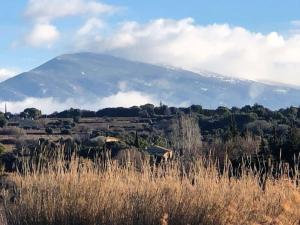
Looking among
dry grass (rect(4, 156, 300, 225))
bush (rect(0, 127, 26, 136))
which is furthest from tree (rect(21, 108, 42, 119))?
dry grass (rect(4, 156, 300, 225))

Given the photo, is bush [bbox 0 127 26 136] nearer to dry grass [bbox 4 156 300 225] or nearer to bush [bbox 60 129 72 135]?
bush [bbox 60 129 72 135]

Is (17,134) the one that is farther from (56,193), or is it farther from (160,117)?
(56,193)

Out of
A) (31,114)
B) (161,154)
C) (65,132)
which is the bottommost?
(161,154)

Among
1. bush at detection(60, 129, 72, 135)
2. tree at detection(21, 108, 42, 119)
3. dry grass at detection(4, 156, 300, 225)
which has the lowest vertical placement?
dry grass at detection(4, 156, 300, 225)

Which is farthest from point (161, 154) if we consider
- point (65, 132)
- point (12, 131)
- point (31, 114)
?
point (31, 114)

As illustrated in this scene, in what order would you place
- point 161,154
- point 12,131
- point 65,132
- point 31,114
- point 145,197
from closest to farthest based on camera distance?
point 145,197, point 161,154, point 65,132, point 12,131, point 31,114

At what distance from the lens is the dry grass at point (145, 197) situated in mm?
8930

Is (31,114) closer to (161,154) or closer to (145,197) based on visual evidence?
(161,154)

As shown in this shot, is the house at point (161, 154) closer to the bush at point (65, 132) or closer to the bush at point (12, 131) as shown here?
the bush at point (65, 132)

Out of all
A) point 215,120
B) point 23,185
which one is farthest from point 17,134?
point 23,185

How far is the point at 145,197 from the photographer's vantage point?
9.24 metres

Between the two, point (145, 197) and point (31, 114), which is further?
point (31, 114)

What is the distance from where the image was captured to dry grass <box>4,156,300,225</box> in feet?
29.3

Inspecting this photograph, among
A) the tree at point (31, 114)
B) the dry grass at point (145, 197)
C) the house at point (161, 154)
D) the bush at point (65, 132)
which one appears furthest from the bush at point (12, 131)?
the dry grass at point (145, 197)
